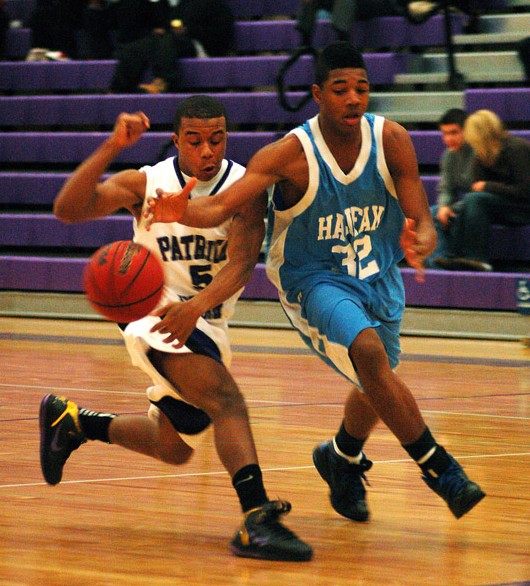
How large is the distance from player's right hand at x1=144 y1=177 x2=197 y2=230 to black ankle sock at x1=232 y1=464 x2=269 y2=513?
75 centimetres

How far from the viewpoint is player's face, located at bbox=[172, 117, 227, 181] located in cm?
377

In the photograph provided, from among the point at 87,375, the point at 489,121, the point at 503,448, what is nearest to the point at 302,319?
the point at 503,448

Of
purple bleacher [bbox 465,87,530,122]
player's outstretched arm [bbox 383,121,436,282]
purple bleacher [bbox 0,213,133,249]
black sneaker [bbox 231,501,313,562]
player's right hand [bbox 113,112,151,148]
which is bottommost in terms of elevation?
purple bleacher [bbox 0,213,133,249]

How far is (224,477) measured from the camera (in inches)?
173

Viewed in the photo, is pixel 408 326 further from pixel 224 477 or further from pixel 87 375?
pixel 224 477

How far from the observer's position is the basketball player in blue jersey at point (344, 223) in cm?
354

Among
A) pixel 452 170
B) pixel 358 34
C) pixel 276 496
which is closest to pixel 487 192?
pixel 452 170

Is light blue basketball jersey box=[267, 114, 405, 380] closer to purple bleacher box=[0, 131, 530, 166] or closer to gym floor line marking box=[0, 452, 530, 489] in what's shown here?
gym floor line marking box=[0, 452, 530, 489]

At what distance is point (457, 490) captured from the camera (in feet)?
11.2

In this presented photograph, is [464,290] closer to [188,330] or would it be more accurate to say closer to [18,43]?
[188,330]

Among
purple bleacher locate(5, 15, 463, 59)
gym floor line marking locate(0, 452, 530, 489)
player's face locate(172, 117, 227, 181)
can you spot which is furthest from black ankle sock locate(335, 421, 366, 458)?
purple bleacher locate(5, 15, 463, 59)

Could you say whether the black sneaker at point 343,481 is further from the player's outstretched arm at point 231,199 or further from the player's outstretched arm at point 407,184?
the player's outstretched arm at point 231,199

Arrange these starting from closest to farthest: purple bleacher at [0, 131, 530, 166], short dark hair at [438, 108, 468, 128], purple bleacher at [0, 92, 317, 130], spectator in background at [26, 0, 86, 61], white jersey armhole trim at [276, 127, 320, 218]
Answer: white jersey armhole trim at [276, 127, 320, 218] < short dark hair at [438, 108, 468, 128] < purple bleacher at [0, 131, 530, 166] < purple bleacher at [0, 92, 317, 130] < spectator in background at [26, 0, 86, 61]

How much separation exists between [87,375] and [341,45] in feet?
12.4
